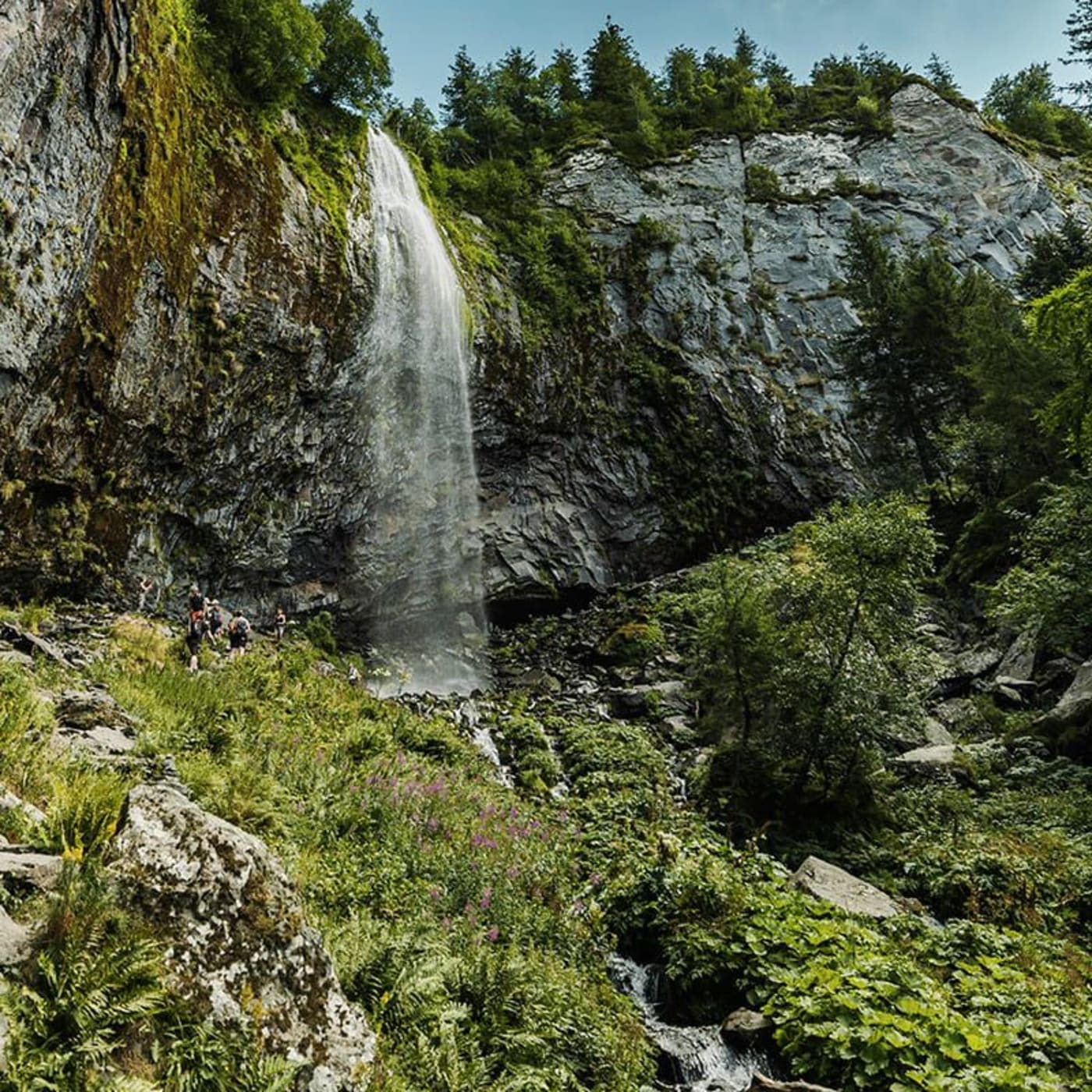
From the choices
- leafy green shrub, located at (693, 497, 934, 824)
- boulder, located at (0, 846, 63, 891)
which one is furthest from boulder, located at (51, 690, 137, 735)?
leafy green shrub, located at (693, 497, 934, 824)

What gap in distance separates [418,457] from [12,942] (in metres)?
23.0

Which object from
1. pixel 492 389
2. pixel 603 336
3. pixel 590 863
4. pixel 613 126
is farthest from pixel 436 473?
pixel 613 126

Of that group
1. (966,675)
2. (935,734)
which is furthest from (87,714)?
(966,675)

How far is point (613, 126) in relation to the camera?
4459 cm

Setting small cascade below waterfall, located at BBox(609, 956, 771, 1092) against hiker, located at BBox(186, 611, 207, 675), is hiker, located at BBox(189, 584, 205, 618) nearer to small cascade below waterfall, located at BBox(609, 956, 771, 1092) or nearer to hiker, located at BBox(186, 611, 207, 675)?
hiker, located at BBox(186, 611, 207, 675)

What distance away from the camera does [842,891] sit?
948cm

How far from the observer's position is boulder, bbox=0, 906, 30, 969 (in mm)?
3061

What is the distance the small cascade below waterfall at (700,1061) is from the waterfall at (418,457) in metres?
17.1

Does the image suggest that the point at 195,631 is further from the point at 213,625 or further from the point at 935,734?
the point at 935,734

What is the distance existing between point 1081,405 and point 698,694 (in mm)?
11519

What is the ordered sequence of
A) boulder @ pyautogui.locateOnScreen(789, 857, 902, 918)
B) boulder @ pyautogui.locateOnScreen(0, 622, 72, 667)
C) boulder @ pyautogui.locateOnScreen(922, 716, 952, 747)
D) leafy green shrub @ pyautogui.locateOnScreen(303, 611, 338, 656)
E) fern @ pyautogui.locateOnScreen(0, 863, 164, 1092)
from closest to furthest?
fern @ pyautogui.locateOnScreen(0, 863, 164, 1092) < boulder @ pyautogui.locateOnScreen(789, 857, 902, 918) < boulder @ pyautogui.locateOnScreen(0, 622, 72, 667) < boulder @ pyautogui.locateOnScreen(922, 716, 952, 747) < leafy green shrub @ pyautogui.locateOnScreen(303, 611, 338, 656)

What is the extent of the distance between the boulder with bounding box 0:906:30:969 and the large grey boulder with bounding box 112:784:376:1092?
17.2 inches

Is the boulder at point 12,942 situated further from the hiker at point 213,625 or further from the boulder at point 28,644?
the hiker at point 213,625

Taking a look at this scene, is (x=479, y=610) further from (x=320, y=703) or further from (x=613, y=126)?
(x=613, y=126)
